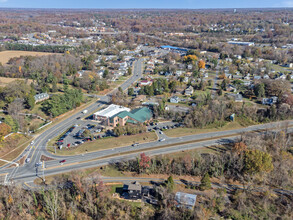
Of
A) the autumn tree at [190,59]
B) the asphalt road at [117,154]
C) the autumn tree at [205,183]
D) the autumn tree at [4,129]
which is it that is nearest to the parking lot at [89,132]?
the asphalt road at [117,154]

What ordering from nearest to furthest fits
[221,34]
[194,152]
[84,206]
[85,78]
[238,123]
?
[84,206] < [194,152] < [238,123] < [85,78] < [221,34]

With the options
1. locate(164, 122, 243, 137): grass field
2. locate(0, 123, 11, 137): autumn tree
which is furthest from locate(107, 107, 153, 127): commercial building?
locate(0, 123, 11, 137): autumn tree

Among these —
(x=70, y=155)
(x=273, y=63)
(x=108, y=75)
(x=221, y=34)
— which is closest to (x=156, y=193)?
(x=70, y=155)

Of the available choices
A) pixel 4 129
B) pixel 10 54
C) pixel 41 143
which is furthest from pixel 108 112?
pixel 10 54

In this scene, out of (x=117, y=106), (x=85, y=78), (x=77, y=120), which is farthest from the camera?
(x=85, y=78)

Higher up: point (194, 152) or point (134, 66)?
point (134, 66)

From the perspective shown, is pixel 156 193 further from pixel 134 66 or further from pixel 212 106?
pixel 134 66

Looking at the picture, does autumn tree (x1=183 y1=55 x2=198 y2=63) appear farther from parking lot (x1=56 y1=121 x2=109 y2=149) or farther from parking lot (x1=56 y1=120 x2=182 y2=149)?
parking lot (x1=56 y1=121 x2=109 y2=149)

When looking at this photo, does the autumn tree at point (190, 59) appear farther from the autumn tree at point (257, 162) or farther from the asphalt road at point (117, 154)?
the autumn tree at point (257, 162)
